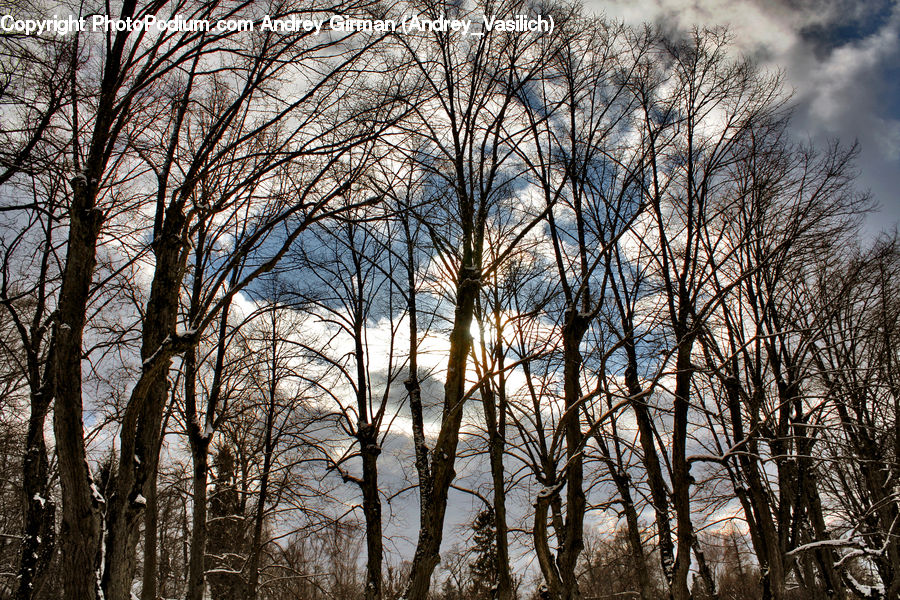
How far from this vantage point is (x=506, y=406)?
12.4 m

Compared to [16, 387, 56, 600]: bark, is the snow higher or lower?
lower

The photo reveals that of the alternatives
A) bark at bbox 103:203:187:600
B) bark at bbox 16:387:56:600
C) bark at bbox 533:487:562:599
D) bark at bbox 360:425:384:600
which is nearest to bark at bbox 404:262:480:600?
bark at bbox 533:487:562:599

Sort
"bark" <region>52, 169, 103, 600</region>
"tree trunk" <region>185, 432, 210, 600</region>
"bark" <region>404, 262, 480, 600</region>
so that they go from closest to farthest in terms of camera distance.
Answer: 1. "bark" <region>52, 169, 103, 600</region>
2. "bark" <region>404, 262, 480, 600</region>
3. "tree trunk" <region>185, 432, 210, 600</region>

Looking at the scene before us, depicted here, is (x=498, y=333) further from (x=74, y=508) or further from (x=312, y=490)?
(x=74, y=508)

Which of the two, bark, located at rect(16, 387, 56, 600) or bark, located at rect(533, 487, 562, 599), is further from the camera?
bark, located at rect(16, 387, 56, 600)

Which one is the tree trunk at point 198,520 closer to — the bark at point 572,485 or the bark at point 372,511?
the bark at point 372,511

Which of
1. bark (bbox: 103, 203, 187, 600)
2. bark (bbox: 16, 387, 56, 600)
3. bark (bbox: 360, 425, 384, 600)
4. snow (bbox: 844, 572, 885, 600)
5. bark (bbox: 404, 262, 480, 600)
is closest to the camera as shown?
bark (bbox: 103, 203, 187, 600)

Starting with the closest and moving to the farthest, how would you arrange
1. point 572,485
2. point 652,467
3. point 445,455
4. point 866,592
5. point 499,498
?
point 445,455, point 572,485, point 652,467, point 499,498, point 866,592

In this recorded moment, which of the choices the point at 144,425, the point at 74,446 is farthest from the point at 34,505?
the point at 74,446

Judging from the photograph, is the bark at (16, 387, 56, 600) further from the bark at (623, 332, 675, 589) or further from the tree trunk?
the bark at (623, 332, 675, 589)

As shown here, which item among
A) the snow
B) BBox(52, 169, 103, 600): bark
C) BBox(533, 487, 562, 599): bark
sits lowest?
the snow

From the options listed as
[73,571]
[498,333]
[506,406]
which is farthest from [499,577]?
[73,571]

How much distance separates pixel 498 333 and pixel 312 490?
687 cm

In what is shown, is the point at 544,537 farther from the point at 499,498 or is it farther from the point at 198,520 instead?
the point at 198,520
